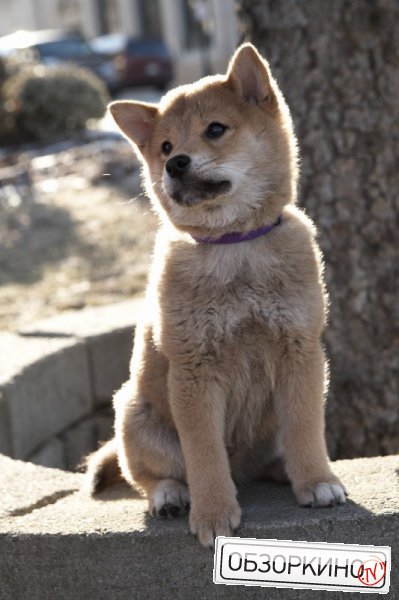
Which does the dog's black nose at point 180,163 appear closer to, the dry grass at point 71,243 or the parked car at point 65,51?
the dry grass at point 71,243

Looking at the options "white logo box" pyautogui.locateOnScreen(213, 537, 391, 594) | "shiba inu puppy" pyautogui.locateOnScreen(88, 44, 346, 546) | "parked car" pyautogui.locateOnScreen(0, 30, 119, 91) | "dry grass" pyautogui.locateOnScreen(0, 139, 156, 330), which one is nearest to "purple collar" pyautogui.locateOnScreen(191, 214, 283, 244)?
"shiba inu puppy" pyautogui.locateOnScreen(88, 44, 346, 546)

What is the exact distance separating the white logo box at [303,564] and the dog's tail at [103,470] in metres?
0.72

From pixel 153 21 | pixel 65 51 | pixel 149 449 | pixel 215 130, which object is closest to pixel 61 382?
pixel 149 449

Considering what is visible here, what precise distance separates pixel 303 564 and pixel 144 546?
18.1 inches

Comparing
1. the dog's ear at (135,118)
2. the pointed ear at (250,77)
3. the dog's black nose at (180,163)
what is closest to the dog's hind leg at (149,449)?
the dog's black nose at (180,163)

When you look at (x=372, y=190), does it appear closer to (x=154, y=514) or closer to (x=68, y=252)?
(x=154, y=514)

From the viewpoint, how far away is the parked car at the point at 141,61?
26234mm

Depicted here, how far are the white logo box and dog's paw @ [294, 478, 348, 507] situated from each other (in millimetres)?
182

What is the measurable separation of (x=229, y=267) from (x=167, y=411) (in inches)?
21.3

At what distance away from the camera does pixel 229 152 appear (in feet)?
9.67

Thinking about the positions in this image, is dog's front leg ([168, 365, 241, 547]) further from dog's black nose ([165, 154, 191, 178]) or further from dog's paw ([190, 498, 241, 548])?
dog's black nose ([165, 154, 191, 178])

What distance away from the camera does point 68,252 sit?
326 inches

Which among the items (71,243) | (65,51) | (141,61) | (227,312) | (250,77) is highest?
(250,77)

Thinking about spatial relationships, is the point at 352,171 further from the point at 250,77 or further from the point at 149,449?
the point at 149,449
